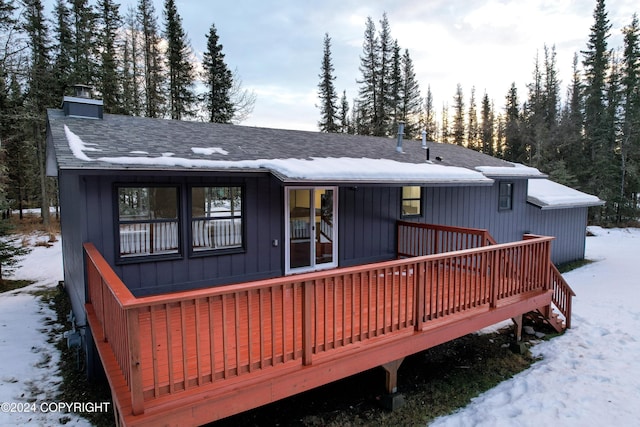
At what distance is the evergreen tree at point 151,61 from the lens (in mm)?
19969

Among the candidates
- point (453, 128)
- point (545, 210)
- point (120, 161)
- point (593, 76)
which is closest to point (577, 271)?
point (545, 210)

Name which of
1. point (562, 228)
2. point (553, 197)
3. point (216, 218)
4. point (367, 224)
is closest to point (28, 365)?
point (216, 218)

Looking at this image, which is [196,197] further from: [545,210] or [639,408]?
[545,210]

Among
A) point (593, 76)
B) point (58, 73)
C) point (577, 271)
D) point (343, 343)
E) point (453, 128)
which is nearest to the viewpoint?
point (343, 343)

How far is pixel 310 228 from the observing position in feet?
23.0

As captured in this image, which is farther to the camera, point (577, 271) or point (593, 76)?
point (593, 76)

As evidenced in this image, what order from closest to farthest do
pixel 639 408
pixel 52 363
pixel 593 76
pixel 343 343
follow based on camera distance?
pixel 343 343, pixel 639 408, pixel 52 363, pixel 593 76

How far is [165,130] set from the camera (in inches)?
274

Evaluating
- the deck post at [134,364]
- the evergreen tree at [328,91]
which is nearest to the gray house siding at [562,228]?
the deck post at [134,364]

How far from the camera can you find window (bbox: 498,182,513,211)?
11078 millimetres

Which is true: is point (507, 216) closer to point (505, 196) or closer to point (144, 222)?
point (505, 196)

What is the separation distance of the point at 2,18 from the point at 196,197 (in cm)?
1411

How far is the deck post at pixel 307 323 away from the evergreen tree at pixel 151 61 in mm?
19830

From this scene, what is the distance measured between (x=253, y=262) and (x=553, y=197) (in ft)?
37.3
